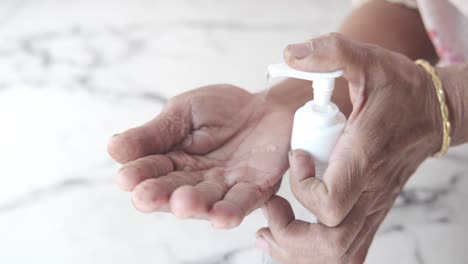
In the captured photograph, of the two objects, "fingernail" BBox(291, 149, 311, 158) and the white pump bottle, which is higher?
the white pump bottle

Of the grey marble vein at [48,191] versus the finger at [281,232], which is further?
the grey marble vein at [48,191]

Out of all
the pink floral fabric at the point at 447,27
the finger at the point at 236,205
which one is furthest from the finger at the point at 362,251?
the pink floral fabric at the point at 447,27

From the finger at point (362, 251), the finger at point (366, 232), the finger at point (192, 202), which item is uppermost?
the finger at point (192, 202)

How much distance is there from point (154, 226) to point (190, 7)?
54 cm

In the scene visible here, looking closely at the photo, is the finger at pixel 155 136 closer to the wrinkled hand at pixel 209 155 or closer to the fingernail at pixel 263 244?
the wrinkled hand at pixel 209 155

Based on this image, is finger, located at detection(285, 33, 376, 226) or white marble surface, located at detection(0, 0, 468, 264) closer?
finger, located at detection(285, 33, 376, 226)

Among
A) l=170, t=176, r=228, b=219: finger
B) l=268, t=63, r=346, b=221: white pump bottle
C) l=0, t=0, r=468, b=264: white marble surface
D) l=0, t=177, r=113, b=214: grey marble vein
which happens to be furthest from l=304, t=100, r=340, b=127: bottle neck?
l=0, t=177, r=113, b=214: grey marble vein

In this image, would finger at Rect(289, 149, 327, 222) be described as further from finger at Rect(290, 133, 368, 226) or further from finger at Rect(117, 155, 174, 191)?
finger at Rect(117, 155, 174, 191)

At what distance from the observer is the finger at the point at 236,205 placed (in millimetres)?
427

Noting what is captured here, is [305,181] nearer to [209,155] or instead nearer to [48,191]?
[209,155]

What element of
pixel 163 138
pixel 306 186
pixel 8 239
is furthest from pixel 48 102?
pixel 306 186

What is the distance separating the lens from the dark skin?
44 centimetres

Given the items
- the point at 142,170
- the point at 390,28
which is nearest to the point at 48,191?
the point at 142,170

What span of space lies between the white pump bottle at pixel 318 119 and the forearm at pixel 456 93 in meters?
0.15
